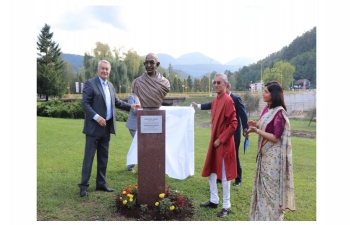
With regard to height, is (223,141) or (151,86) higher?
(151,86)

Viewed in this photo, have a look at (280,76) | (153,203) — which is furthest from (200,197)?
(280,76)

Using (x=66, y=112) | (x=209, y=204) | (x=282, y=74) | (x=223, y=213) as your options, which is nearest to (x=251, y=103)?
(x=282, y=74)

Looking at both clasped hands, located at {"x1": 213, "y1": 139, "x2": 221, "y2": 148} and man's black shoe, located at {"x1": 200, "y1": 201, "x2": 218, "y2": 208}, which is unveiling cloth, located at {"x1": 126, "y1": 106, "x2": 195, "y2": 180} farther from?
clasped hands, located at {"x1": 213, "y1": 139, "x2": 221, "y2": 148}

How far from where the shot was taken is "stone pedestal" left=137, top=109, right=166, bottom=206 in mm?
3926

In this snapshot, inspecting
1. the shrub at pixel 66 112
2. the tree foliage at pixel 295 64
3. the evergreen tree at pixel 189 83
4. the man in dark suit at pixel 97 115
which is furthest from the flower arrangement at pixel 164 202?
the evergreen tree at pixel 189 83

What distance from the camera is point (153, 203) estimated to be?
402 centimetres

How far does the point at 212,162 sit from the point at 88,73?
25728mm

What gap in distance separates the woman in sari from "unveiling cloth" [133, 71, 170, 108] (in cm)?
144

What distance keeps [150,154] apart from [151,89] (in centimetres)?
99

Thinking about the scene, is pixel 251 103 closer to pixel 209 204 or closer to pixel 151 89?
pixel 209 204

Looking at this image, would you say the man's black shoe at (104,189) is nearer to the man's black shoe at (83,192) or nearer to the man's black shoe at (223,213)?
the man's black shoe at (83,192)

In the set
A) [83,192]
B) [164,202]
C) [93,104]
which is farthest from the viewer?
[83,192]

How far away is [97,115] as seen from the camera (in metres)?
4.34

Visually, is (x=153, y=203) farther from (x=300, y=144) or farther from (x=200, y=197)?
(x=300, y=144)
